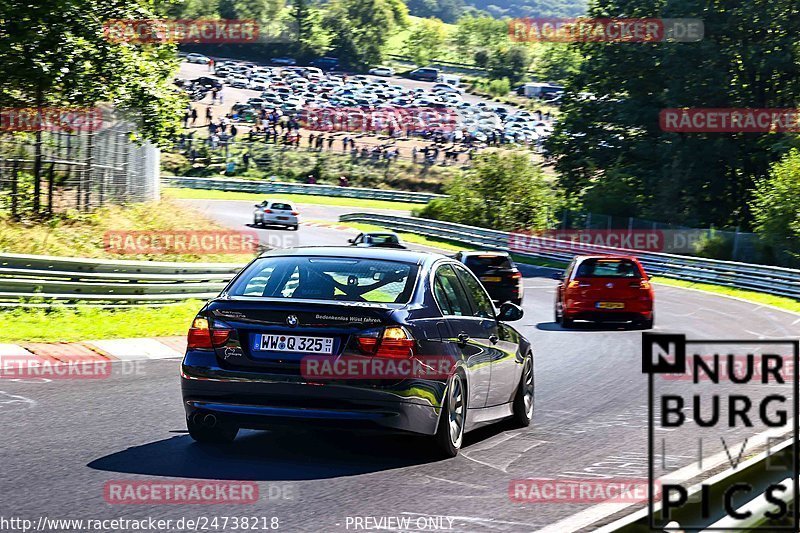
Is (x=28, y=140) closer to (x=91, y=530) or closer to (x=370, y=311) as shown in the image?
(x=370, y=311)

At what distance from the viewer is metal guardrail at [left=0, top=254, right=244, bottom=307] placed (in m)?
16.8

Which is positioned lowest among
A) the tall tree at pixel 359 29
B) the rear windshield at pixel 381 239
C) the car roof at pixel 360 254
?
the rear windshield at pixel 381 239

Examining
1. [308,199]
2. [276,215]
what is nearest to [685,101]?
[276,215]

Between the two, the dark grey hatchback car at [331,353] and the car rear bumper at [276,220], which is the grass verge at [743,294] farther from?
the dark grey hatchback car at [331,353]

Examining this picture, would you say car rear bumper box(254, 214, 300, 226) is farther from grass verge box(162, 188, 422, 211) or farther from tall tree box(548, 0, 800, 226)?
grass verge box(162, 188, 422, 211)

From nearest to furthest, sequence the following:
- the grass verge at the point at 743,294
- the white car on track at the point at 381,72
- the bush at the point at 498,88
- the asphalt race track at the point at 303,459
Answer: the asphalt race track at the point at 303,459
the grass verge at the point at 743,294
the bush at the point at 498,88
the white car on track at the point at 381,72

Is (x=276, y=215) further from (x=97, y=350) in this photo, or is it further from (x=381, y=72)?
(x=381, y=72)

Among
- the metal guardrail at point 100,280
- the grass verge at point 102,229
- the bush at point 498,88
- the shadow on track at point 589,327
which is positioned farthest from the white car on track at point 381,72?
the metal guardrail at point 100,280

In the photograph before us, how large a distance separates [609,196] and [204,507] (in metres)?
53.2

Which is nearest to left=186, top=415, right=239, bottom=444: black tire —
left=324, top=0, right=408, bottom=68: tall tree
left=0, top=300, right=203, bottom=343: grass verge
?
left=0, top=300, right=203, bottom=343: grass verge

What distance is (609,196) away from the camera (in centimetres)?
5850

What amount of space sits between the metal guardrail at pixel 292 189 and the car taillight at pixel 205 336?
208 feet

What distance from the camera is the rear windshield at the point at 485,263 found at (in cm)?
2891

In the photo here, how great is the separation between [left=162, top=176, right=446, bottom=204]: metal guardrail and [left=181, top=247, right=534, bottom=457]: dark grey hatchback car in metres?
63.1
